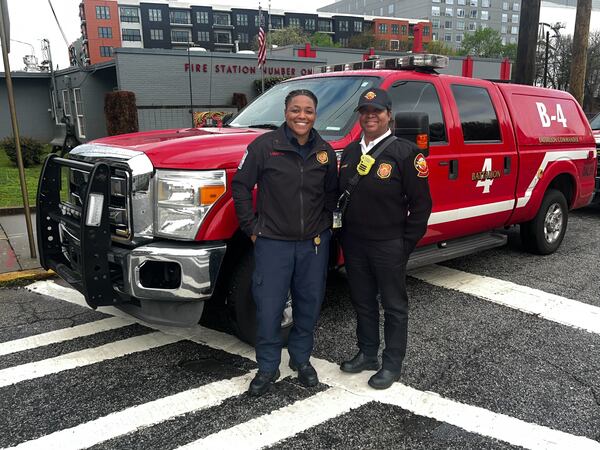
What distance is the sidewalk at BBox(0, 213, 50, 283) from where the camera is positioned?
533 cm

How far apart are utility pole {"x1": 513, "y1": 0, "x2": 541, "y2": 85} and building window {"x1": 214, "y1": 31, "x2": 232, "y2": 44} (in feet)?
311

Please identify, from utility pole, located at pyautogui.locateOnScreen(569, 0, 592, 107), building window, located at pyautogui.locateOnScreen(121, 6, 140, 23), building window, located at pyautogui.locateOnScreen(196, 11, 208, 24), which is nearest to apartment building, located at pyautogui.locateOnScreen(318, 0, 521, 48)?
building window, located at pyautogui.locateOnScreen(196, 11, 208, 24)

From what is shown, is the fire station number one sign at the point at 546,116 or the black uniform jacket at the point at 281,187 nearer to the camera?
the black uniform jacket at the point at 281,187

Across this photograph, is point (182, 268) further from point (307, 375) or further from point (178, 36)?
point (178, 36)

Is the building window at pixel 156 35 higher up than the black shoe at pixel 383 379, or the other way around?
the building window at pixel 156 35

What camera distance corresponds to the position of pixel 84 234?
311cm

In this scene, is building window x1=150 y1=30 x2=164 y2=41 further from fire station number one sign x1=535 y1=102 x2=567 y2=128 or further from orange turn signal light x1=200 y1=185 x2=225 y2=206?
orange turn signal light x1=200 y1=185 x2=225 y2=206

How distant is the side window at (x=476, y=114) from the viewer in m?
4.73

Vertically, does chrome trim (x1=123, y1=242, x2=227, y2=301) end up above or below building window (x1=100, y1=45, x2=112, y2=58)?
below

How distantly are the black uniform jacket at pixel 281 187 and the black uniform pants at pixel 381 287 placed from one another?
0.36 m

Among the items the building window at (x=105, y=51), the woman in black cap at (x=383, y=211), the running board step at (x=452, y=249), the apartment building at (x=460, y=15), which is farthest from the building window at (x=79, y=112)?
the apartment building at (x=460, y=15)

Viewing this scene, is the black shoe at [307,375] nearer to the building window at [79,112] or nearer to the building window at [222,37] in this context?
the building window at [79,112]

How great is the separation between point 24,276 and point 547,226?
5815mm

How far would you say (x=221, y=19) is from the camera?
3858 inches
